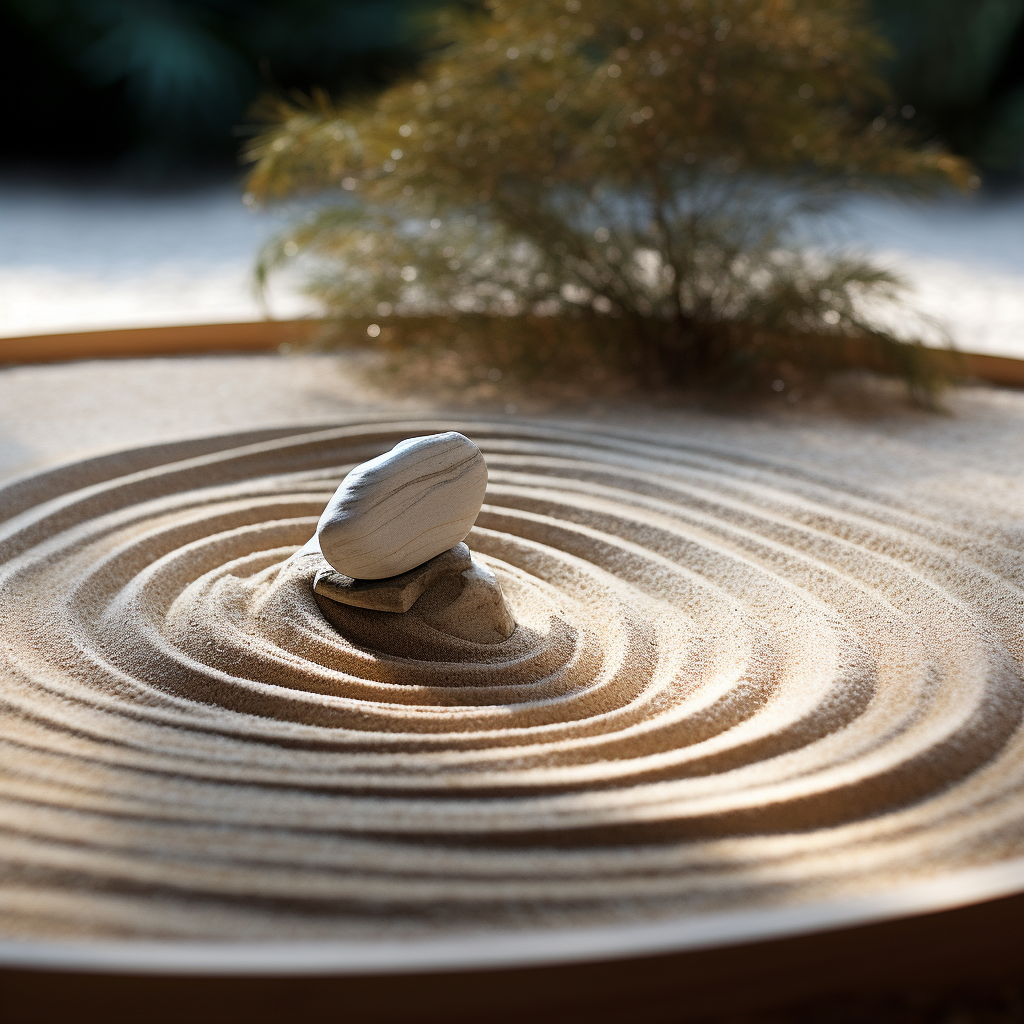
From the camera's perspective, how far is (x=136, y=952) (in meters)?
1.35

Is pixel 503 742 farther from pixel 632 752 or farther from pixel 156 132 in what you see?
pixel 156 132

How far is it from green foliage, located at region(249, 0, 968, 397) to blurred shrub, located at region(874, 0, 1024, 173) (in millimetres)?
6224

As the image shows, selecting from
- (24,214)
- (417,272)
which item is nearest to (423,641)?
(417,272)

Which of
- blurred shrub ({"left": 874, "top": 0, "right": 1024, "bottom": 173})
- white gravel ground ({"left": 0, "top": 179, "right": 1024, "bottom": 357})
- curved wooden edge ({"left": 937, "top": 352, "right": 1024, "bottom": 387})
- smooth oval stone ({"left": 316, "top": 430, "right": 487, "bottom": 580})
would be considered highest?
blurred shrub ({"left": 874, "top": 0, "right": 1024, "bottom": 173})

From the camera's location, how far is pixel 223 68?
948 cm

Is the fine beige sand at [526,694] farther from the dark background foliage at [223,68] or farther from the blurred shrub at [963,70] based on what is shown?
the blurred shrub at [963,70]

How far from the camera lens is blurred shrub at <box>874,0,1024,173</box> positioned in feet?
31.7

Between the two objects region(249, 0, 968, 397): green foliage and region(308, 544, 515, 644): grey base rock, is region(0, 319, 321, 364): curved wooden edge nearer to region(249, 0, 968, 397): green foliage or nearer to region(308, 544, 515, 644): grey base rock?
region(249, 0, 968, 397): green foliage


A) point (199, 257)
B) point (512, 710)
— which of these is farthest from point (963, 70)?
point (512, 710)

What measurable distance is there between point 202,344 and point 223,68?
5.69 m

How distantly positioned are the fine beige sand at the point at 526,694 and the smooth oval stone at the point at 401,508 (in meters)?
0.18

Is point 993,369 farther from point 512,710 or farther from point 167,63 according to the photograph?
point 167,63

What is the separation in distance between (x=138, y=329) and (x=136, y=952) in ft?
12.9

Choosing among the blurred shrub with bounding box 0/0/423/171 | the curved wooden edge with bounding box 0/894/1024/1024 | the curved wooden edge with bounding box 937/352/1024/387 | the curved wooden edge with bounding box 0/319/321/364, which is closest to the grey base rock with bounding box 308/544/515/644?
the curved wooden edge with bounding box 0/894/1024/1024
